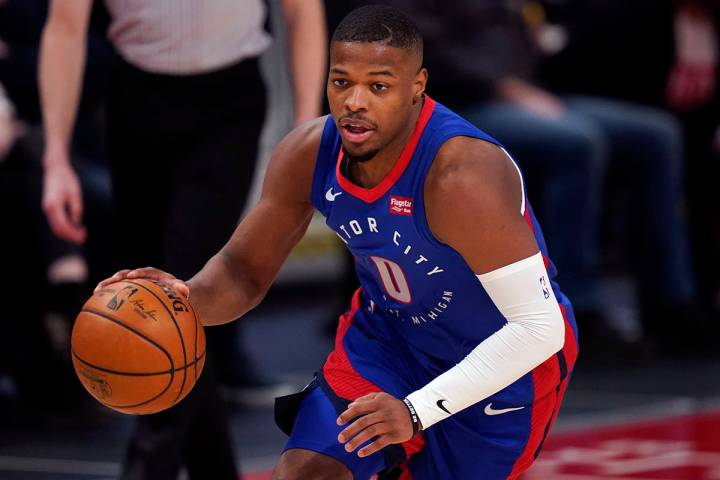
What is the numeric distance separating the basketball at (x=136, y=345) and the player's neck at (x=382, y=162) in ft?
1.75

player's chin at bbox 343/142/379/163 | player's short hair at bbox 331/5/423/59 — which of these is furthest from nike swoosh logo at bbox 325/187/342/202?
player's short hair at bbox 331/5/423/59

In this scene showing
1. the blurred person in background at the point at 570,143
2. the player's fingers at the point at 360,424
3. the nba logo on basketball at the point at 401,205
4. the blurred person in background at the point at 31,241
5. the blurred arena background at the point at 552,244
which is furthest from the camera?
the blurred person in background at the point at 570,143

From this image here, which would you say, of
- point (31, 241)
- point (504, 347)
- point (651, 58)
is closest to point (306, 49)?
point (504, 347)

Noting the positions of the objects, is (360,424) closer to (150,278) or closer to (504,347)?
(504,347)

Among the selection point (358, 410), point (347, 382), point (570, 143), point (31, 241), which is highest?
point (358, 410)

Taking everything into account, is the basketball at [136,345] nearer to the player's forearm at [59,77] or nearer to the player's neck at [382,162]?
the player's neck at [382,162]

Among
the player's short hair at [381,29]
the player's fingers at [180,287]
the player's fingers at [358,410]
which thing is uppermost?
the player's short hair at [381,29]

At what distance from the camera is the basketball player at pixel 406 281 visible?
132 inches

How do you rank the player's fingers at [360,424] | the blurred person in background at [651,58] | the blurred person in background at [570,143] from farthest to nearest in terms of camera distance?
the blurred person in background at [651,58] → the blurred person in background at [570,143] → the player's fingers at [360,424]

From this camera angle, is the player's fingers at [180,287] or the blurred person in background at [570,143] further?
the blurred person in background at [570,143]

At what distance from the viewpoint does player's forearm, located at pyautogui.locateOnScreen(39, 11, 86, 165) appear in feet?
14.6

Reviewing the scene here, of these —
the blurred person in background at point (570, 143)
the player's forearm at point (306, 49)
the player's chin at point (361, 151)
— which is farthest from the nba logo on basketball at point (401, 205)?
the blurred person in background at point (570, 143)

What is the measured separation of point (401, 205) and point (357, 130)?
0.21 m

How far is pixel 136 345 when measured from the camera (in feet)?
11.2
